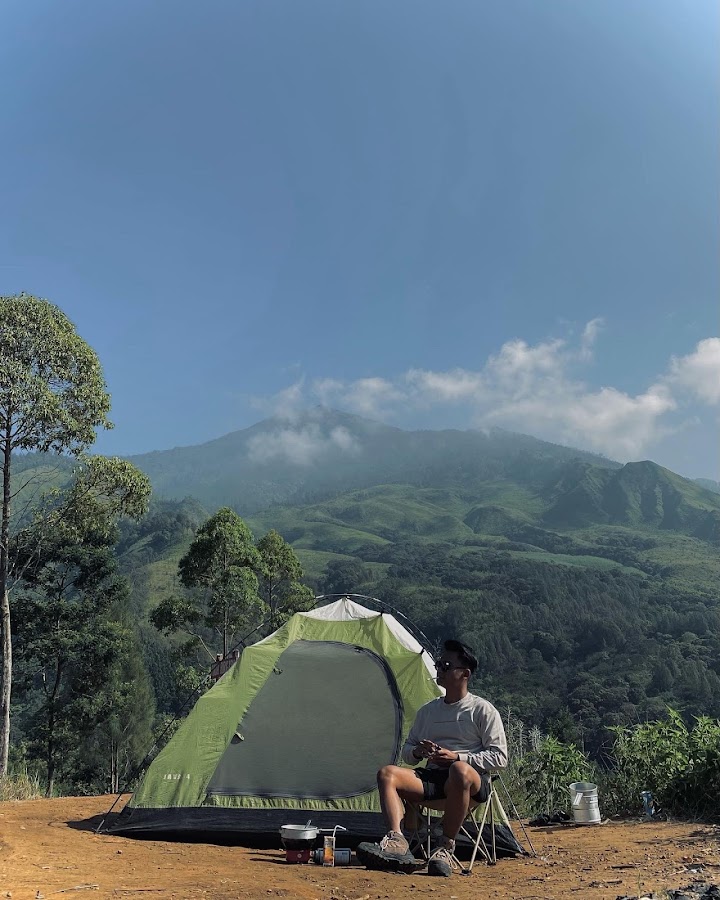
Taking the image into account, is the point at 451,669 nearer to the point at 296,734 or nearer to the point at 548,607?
Answer: the point at 296,734

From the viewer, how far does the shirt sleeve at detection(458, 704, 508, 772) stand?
465cm

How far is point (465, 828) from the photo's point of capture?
5.22 metres

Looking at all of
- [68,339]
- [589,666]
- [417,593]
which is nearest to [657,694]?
[589,666]

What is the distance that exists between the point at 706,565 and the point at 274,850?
15475 cm

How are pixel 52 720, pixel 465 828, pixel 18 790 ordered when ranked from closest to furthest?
pixel 465 828 < pixel 18 790 < pixel 52 720

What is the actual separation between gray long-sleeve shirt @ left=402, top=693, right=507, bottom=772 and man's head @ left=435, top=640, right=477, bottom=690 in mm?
171

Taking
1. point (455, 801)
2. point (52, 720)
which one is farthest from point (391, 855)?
point (52, 720)

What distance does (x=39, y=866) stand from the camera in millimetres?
4434

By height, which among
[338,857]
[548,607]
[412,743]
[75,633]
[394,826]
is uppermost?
[75,633]

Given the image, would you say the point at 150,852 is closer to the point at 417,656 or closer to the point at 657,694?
the point at 417,656

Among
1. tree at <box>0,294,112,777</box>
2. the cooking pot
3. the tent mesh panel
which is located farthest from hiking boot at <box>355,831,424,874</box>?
tree at <box>0,294,112,777</box>

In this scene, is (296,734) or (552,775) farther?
(552,775)

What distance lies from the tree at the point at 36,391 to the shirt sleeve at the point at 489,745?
31.6ft

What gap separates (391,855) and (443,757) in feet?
2.22
